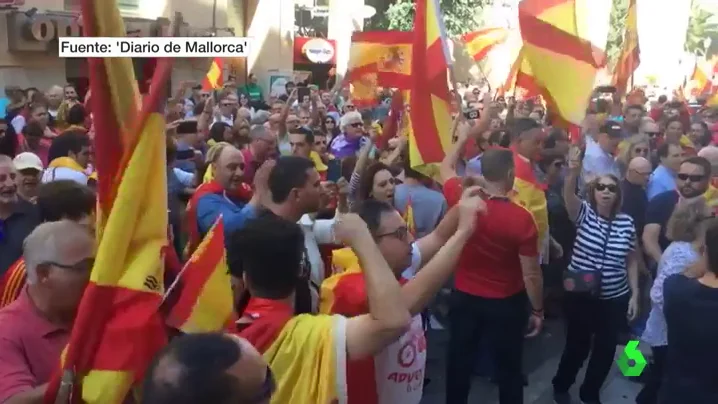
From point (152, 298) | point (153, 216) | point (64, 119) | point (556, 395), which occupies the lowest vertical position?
point (556, 395)

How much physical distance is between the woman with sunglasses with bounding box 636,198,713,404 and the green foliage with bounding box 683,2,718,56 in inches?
2125

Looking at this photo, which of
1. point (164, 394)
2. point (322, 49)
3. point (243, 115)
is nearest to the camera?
point (164, 394)

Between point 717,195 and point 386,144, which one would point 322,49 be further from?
point 717,195

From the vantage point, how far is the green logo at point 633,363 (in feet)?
21.0

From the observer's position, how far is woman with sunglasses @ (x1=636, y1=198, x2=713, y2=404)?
4641 millimetres

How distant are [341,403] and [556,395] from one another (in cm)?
379

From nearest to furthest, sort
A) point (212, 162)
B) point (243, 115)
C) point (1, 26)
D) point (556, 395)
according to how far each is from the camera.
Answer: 1. point (212, 162)
2. point (556, 395)
3. point (243, 115)
4. point (1, 26)

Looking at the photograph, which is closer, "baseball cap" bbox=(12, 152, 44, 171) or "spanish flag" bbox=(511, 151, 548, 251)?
"baseball cap" bbox=(12, 152, 44, 171)

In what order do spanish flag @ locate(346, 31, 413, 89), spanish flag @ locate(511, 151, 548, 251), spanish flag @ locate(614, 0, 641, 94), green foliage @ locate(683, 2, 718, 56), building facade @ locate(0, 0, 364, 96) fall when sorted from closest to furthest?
1. spanish flag @ locate(511, 151, 548, 251)
2. spanish flag @ locate(346, 31, 413, 89)
3. spanish flag @ locate(614, 0, 641, 94)
4. building facade @ locate(0, 0, 364, 96)
5. green foliage @ locate(683, 2, 718, 56)

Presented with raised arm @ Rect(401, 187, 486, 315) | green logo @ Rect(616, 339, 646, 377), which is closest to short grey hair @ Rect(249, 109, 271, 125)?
green logo @ Rect(616, 339, 646, 377)

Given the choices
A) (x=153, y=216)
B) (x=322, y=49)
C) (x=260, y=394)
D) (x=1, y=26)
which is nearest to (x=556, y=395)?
(x=153, y=216)

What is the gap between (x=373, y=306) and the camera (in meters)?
2.35

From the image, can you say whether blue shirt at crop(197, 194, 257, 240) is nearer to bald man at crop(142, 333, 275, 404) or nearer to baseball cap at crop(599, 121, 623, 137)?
bald man at crop(142, 333, 275, 404)

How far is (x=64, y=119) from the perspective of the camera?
936 cm
